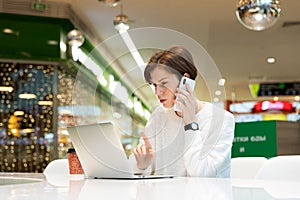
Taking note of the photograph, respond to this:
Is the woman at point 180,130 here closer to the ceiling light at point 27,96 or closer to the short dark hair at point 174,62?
the short dark hair at point 174,62

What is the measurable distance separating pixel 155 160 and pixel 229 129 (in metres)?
0.38

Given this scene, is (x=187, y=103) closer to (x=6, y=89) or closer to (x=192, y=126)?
(x=192, y=126)

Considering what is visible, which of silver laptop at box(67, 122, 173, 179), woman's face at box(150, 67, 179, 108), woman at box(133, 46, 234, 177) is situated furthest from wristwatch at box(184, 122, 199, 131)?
silver laptop at box(67, 122, 173, 179)

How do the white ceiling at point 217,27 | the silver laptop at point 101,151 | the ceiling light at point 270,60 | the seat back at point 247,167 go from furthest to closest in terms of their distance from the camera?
the ceiling light at point 270,60 < the white ceiling at point 217,27 < the seat back at point 247,167 < the silver laptop at point 101,151

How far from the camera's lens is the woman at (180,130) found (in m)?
1.78

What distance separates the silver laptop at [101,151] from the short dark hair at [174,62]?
0.28 meters

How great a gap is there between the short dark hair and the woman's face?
16 millimetres

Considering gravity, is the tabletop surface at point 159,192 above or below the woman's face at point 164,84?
below

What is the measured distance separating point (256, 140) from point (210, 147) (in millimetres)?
3034

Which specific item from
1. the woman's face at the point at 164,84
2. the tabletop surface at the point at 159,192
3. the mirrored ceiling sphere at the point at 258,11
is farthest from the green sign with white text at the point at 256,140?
the tabletop surface at the point at 159,192

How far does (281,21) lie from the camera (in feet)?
25.3

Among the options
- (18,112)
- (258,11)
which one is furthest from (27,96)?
(258,11)

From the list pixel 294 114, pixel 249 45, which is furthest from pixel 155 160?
pixel 294 114

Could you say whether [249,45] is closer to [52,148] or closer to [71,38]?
[52,148]
